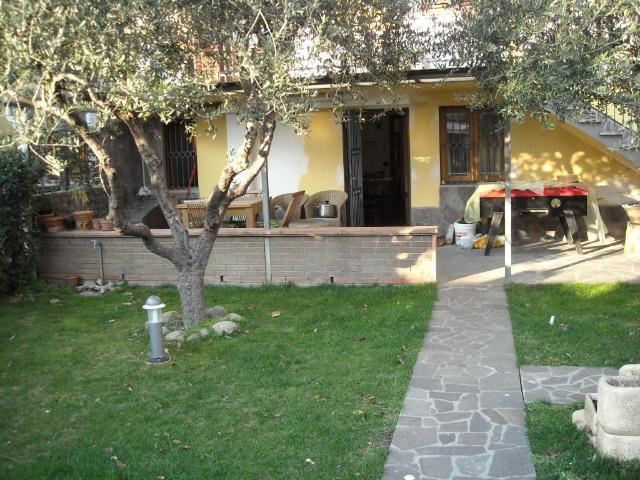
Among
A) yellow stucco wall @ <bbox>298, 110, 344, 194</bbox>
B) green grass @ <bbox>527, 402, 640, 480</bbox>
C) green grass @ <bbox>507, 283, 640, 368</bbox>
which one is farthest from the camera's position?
yellow stucco wall @ <bbox>298, 110, 344, 194</bbox>

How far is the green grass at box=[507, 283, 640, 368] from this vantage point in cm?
638

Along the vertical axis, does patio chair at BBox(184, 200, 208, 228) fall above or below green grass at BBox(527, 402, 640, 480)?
above

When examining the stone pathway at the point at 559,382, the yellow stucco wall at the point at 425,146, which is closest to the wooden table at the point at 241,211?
the yellow stucco wall at the point at 425,146

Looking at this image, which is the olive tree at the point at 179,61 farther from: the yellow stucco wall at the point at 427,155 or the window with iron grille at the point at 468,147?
the window with iron grille at the point at 468,147

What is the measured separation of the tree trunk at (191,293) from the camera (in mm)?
7566

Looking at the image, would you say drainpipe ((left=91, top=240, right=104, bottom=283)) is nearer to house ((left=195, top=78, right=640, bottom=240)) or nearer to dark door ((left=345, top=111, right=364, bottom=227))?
house ((left=195, top=78, right=640, bottom=240))

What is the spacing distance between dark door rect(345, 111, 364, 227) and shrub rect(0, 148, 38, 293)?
5.65 metres

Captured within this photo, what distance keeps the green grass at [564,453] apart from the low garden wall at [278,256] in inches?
166

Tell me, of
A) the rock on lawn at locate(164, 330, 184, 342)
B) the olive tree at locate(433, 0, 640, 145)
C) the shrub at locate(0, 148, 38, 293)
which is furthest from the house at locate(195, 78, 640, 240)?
the rock on lawn at locate(164, 330, 184, 342)

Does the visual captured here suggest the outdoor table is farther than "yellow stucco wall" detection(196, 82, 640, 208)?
No

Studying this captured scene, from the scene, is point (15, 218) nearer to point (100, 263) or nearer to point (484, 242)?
point (100, 263)

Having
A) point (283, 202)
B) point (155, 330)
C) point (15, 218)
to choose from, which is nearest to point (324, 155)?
point (283, 202)

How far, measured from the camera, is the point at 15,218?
9.80 meters

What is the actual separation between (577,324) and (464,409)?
2447 mm
